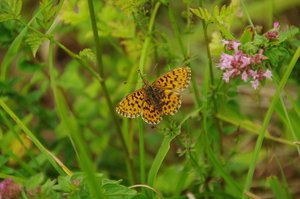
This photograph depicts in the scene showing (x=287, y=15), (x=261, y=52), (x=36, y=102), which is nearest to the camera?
(x=261, y=52)

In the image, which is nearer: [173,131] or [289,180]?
[173,131]

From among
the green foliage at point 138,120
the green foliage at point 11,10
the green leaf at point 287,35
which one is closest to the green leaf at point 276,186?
the green foliage at point 138,120

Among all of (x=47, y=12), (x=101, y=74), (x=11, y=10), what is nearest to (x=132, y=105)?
(x=101, y=74)

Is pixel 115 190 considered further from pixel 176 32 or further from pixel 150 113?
pixel 176 32

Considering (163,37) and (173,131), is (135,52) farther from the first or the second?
(173,131)

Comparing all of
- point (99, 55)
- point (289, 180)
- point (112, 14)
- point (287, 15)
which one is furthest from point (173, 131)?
point (287, 15)

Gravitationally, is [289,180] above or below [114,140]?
below

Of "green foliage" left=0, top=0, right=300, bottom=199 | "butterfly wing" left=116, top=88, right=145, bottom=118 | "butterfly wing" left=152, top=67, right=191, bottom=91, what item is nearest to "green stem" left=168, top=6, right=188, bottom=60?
"green foliage" left=0, top=0, right=300, bottom=199
